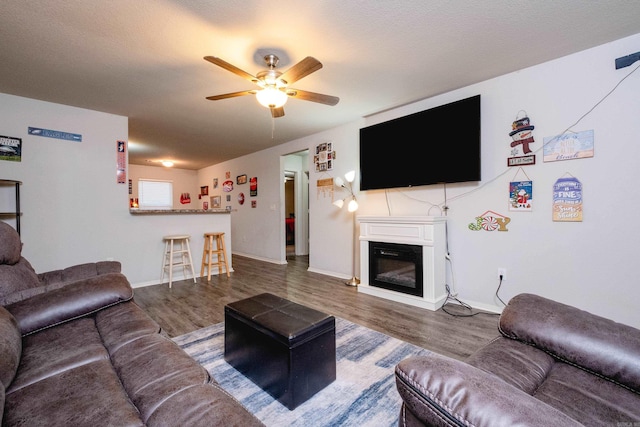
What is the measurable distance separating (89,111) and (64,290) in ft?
10.4

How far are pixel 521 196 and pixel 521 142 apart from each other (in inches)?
20.7

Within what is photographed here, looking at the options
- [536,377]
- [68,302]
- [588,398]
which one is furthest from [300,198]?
[588,398]

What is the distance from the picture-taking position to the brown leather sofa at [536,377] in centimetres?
59

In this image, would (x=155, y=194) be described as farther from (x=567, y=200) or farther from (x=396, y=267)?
(x=567, y=200)

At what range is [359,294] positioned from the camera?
3375 millimetres

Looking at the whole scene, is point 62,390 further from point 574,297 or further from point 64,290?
point 574,297

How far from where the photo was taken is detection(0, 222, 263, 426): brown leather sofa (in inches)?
28.1

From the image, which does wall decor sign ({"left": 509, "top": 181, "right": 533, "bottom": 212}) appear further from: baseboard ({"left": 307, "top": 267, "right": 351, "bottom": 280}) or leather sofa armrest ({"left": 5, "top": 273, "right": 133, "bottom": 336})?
leather sofa armrest ({"left": 5, "top": 273, "right": 133, "bottom": 336})

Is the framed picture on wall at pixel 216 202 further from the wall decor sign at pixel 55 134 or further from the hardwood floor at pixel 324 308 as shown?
the wall decor sign at pixel 55 134

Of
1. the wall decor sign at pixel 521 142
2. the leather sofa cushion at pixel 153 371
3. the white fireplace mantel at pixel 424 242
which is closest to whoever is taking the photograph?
the leather sofa cushion at pixel 153 371

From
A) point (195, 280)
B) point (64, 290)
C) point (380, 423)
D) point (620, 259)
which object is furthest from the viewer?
point (195, 280)

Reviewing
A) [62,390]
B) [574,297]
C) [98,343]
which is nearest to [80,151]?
[98,343]

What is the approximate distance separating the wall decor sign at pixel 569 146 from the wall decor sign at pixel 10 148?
5.59 m

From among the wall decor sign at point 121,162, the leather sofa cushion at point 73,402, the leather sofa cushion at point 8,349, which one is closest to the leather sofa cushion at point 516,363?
the leather sofa cushion at point 73,402
